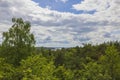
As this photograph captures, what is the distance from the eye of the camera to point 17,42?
5606 cm

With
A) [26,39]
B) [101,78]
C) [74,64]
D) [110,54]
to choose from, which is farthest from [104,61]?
[74,64]

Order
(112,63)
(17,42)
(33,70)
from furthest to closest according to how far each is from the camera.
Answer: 1. (112,63)
2. (17,42)
3. (33,70)

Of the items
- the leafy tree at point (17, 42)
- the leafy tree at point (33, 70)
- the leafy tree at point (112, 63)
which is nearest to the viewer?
the leafy tree at point (33, 70)

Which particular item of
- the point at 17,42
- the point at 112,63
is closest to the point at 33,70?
the point at 17,42

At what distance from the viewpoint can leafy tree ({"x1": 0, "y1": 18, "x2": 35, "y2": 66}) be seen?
55.5m

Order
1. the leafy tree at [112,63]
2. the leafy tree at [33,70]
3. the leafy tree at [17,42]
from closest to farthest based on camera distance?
the leafy tree at [33,70] → the leafy tree at [17,42] → the leafy tree at [112,63]

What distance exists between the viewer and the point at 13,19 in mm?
58219

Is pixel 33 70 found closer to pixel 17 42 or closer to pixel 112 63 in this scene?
pixel 17 42

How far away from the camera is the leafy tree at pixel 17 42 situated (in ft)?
182

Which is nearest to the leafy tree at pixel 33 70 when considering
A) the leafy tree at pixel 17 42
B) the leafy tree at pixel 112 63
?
the leafy tree at pixel 17 42

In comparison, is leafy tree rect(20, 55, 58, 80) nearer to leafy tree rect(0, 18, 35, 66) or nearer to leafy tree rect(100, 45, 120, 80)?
leafy tree rect(0, 18, 35, 66)

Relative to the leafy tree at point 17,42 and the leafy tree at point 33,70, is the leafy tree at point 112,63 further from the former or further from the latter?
the leafy tree at point 33,70

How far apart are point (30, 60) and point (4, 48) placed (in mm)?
20533

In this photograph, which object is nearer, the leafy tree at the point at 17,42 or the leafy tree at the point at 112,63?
the leafy tree at the point at 17,42
